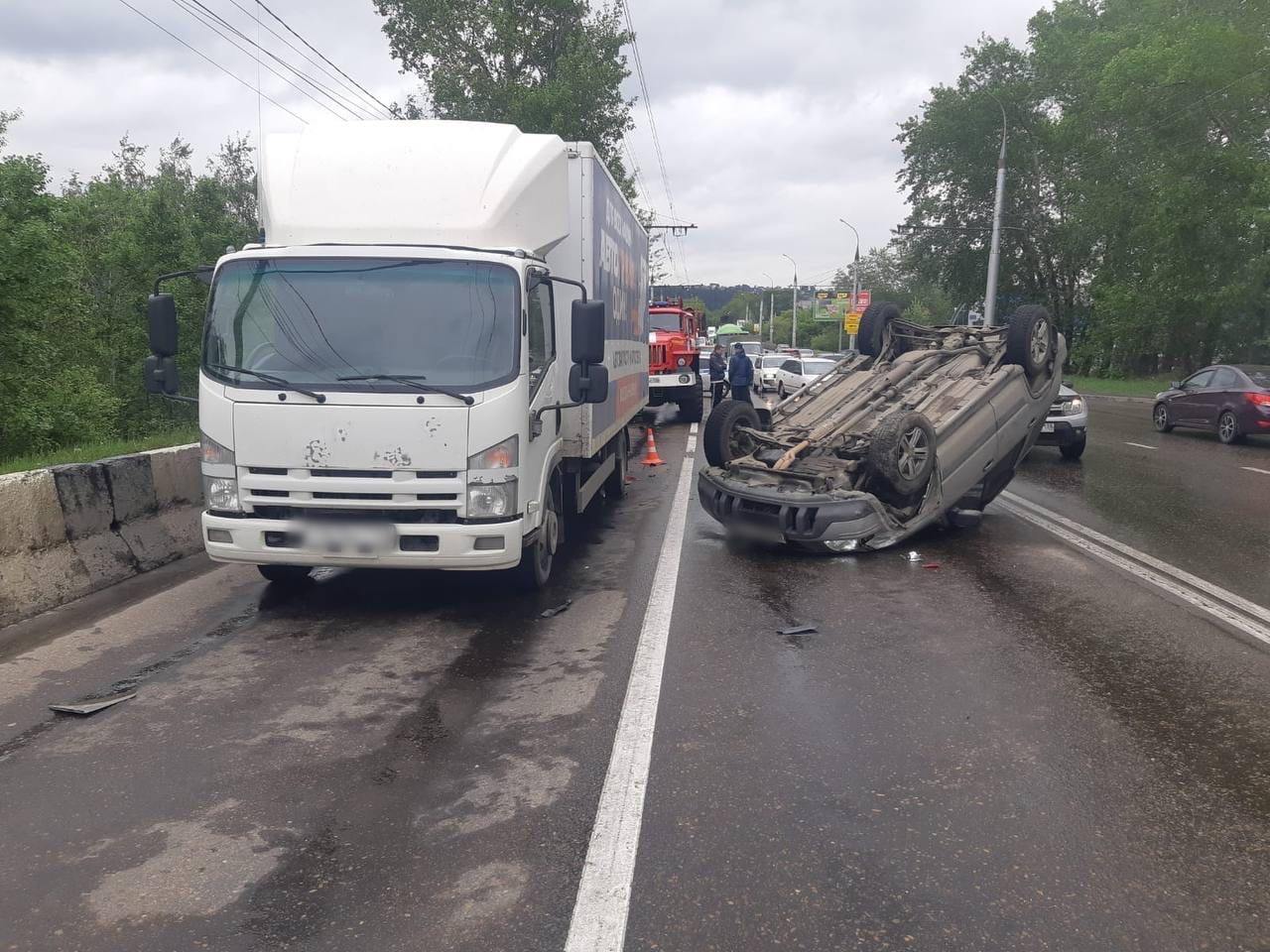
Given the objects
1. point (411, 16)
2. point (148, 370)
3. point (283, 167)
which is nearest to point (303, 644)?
point (148, 370)

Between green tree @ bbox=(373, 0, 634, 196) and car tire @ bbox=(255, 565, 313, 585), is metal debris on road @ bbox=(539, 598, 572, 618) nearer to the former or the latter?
car tire @ bbox=(255, 565, 313, 585)

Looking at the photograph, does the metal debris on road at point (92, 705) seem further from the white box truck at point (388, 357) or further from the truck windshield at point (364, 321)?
the truck windshield at point (364, 321)

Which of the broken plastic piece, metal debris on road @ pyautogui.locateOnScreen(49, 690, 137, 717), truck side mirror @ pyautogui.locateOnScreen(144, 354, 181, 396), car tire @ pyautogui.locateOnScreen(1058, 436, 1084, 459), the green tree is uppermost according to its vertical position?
the green tree

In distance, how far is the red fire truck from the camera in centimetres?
2311

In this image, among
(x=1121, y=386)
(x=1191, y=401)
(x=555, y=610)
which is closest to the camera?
(x=555, y=610)

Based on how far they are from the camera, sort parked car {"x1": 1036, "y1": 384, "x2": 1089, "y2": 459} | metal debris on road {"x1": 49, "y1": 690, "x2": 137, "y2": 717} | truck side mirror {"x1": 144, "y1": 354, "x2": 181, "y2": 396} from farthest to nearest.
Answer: parked car {"x1": 1036, "y1": 384, "x2": 1089, "y2": 459}, truck side mirror {"x1": 144, "y1": 354, "x2": 181, "y2": 396}, metal debris on road {"x1": 49, "y1": 690, "x2": 137, "y2": 717}

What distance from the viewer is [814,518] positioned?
8.44m

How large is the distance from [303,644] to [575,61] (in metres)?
28.1

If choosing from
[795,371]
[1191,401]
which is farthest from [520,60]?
[1191,401]

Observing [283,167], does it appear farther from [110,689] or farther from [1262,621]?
[1262,621]

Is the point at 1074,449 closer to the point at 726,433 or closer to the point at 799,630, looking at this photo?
the point at 726,433

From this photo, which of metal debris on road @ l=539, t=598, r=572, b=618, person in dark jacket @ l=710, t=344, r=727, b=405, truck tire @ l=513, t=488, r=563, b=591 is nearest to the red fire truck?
person in dark jacket @ l=710, t=344, r=727, b=405

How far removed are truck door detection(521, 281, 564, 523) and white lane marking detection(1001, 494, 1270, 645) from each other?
4573mm

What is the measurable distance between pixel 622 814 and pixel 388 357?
3477 millimetres
